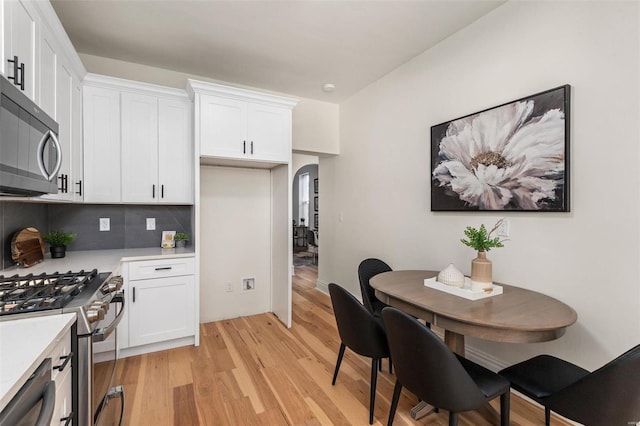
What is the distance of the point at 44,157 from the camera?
1517 mm

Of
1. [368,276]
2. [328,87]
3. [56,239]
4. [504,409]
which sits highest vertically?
[328,87]

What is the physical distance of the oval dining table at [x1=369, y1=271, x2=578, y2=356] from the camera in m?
1.45

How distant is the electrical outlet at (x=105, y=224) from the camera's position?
297 cm

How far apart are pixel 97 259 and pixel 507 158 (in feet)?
10.6

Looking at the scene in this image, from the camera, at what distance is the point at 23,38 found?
5.16 ft

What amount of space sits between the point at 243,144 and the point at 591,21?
2.70 m

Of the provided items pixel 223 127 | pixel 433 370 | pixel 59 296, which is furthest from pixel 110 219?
Answer: pixel 433 370

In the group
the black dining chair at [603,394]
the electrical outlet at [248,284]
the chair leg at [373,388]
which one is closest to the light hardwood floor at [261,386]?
the chair leg at [373,388]

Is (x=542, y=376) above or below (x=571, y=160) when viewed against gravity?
below

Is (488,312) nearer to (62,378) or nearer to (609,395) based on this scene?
(609,395)

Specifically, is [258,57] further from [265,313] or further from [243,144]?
[265,313]

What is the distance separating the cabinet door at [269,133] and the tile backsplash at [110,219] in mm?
1022

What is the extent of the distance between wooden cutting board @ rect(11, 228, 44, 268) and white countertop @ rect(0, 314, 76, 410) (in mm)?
1227

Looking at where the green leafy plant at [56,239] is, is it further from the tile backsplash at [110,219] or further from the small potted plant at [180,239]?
the small potted plant at [180,239]
